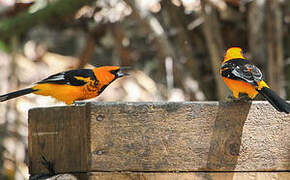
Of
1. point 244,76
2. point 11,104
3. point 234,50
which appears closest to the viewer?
point 244,76

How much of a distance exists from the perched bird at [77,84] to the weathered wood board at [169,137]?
1.35 metres

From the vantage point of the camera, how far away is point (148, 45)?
9.02 metres

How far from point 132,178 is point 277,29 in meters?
4.74

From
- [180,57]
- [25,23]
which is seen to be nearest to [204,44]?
[180,57]

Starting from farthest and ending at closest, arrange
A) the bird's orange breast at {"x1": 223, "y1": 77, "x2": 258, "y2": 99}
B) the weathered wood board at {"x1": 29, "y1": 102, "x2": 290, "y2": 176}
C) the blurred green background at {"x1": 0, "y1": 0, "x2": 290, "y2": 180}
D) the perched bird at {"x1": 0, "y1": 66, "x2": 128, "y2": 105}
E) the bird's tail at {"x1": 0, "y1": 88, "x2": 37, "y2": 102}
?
1. the blurred green background at {"x1": 0, "y1": 0, "x2": 290, "y2": 180}
2. the perched bird at {"x1": 0, "y1": 66, "x2": 128, "y2": 105}
3. the bird's tail at {"x1": 0, "y1": 88, "x2": 37, "y2": 102}
4. the bird's orange breast at {"x1": 223, "y1": 77, "x2": 258, "y2": 99}
5. the weathered wood board at {"x1": 29, "y1": 102, "x2": 290, "y2": 176}

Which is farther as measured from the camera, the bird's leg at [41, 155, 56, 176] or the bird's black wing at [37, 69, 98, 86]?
the bird's black wing at [37, 69, 98, 86]

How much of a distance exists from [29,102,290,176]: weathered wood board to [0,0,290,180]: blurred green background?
400cm

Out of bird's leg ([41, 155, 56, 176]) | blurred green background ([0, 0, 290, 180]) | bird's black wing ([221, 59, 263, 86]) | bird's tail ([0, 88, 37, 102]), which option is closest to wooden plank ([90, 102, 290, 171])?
bird's leg ([41, 155, 56, 176])

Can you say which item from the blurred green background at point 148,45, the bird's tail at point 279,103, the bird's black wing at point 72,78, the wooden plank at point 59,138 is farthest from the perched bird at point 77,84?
the blurred green background at point 148,45

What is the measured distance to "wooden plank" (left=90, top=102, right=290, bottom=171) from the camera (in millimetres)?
2283

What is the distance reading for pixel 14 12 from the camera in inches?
326

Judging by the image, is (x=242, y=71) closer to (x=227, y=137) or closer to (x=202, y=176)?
(x=227, y=137)

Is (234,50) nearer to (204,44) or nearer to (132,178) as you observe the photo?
(132,178)

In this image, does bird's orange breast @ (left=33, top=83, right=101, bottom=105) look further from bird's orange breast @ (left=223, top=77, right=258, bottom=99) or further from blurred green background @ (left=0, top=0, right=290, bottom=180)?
blurred green background @ (left=0, top=0, right=290, bottom=180)
